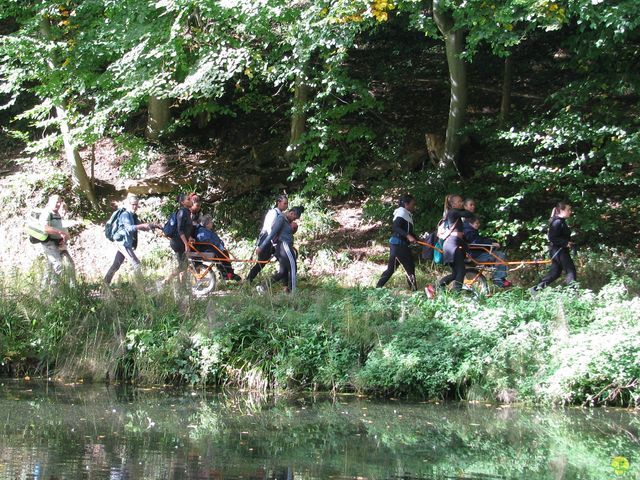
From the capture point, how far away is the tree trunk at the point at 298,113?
57.8 ft

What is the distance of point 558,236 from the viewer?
12.7m

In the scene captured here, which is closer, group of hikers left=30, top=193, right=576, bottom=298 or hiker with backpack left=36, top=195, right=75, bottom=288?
group of hikers left=30, top=193, right=576, bottom=298

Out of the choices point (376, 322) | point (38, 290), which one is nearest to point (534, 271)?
point (376, 322)

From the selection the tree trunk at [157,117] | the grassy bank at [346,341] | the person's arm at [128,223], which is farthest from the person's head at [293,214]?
the tree trunk at [157,117]

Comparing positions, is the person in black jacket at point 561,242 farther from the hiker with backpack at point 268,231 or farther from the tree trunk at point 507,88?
the tree trunk at point 507,88

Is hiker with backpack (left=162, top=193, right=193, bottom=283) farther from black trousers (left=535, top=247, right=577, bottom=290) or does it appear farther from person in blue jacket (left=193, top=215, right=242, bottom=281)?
black trousers (left=535, top=247, right=577, bottom=290)

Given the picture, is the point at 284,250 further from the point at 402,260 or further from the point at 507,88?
the point at 507,88

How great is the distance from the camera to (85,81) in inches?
669

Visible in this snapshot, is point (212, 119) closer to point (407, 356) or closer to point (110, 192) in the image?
point (110, 192)

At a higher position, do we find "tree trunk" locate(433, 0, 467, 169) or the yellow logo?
"tree trunk" locate(433, 0, 467, 169)

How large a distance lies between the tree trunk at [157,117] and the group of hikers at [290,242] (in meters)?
6.21

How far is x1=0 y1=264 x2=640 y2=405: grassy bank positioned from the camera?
10.0 metres

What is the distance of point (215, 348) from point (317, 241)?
22.3ft

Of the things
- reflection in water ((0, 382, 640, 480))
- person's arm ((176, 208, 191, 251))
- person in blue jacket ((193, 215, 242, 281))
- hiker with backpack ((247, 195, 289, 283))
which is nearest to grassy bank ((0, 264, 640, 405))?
reflection in water ((0, 382, 640, 480))
